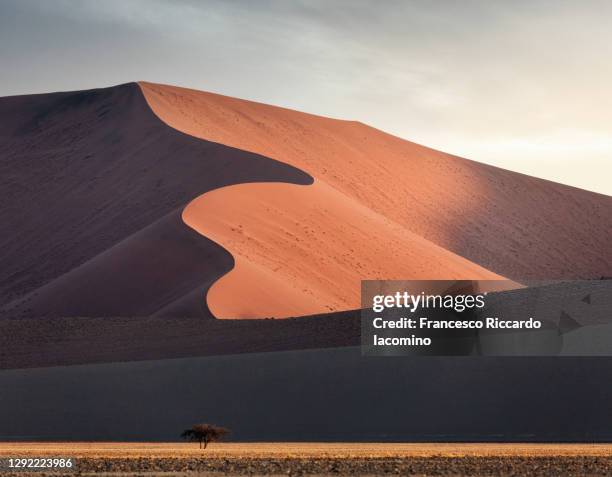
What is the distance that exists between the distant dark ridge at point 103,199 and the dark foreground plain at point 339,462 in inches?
926

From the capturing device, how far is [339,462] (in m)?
21.4

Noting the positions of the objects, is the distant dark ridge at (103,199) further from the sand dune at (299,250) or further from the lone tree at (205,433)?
the lone tree at (205,433)

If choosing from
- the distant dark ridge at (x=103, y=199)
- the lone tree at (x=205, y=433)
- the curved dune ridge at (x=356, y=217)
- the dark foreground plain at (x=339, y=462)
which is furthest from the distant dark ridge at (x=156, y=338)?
the dark foreground plain at (x=339, y=462)

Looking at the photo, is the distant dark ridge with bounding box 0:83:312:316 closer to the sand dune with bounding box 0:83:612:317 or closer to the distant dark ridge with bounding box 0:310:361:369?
the sand dune with bounding box 0:83:612:317

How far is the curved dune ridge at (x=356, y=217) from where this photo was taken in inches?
2084

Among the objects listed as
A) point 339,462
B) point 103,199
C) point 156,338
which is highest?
point 103,199

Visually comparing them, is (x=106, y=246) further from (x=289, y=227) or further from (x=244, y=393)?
(x=244, y=393)

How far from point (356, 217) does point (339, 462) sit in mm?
42508

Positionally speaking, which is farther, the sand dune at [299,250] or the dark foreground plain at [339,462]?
the sand dune at [299,250]

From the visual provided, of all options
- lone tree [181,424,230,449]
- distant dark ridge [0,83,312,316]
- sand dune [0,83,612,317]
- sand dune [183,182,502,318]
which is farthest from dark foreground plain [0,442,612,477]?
distant dark ridge [0,83,312,316]

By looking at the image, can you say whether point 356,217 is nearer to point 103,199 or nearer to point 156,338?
point 103,199

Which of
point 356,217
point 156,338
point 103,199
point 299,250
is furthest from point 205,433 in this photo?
point 103,199

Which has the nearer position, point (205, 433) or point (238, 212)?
point (205, 433)

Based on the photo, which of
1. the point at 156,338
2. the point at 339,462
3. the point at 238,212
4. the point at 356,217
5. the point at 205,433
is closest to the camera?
the point at 339,462
